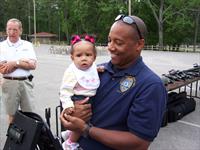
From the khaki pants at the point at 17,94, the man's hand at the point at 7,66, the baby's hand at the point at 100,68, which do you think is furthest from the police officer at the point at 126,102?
the khaki pants at the point at 17,94

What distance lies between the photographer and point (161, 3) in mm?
51750

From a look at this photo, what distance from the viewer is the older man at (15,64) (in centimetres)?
495

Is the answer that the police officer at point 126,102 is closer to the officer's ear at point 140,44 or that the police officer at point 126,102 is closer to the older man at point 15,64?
the officer's ear at point 140,44

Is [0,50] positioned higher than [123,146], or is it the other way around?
[0,50]

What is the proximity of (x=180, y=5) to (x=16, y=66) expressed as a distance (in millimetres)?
47686

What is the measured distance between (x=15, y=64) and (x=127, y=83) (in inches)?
124

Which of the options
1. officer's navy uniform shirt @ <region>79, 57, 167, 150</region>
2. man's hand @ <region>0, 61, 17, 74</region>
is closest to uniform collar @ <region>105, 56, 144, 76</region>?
officer's navy uniform shirt @ <region>79, 57, 167, 150</region>

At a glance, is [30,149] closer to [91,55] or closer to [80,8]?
[91,55]

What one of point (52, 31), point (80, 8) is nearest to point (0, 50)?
point (80, 8)

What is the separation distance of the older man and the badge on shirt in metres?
3.10

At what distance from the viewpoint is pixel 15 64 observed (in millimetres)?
4922

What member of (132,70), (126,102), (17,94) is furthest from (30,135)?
(17,94)

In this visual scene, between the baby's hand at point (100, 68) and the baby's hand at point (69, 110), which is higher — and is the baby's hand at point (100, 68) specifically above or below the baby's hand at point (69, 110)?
above

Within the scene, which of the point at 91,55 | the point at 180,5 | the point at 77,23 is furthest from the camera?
the point at 77,23
